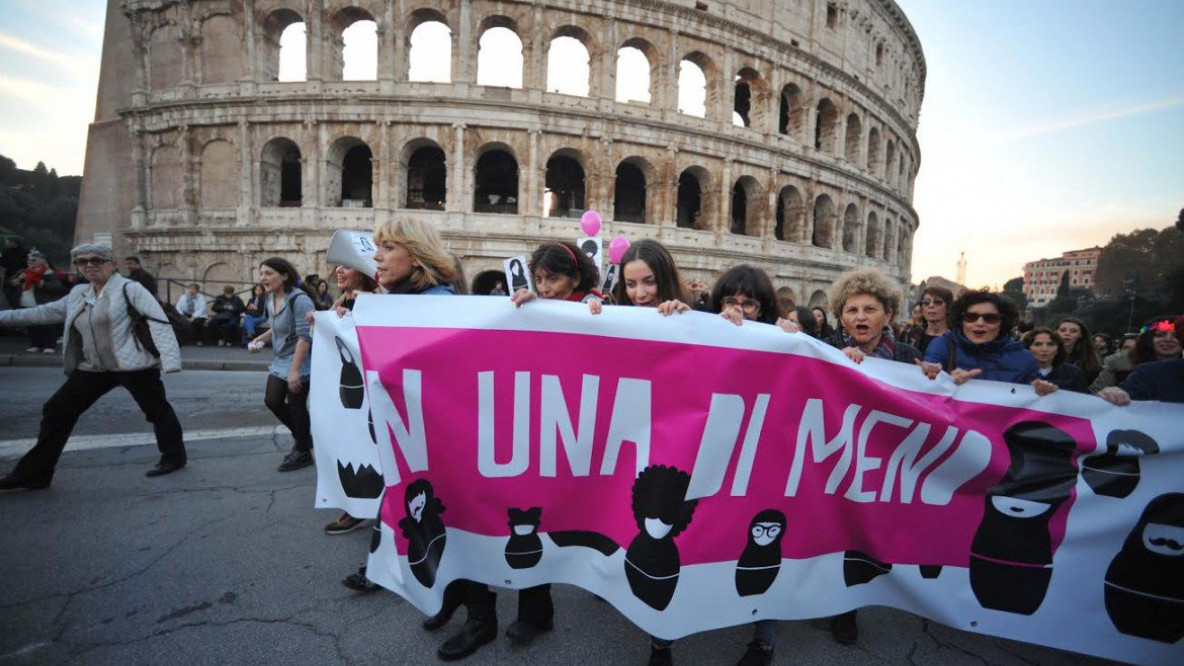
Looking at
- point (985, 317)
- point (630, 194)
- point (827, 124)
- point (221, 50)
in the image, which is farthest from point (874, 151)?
point (221, 50)

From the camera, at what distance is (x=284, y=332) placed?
4.35m

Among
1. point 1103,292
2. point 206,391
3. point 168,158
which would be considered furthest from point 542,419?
point 1103,292

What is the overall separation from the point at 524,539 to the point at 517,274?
2907mm

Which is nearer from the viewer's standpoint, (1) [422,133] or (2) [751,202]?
(1) [422,133]

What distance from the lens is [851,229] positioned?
2480 centimetres

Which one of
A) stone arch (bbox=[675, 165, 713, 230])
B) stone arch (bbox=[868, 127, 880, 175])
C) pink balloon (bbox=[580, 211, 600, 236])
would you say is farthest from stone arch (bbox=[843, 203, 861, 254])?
pink balloon (bbox=[580, 211, 600, 236])

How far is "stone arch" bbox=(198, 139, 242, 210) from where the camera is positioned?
18.5 meters

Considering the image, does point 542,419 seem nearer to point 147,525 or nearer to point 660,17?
point 147,525

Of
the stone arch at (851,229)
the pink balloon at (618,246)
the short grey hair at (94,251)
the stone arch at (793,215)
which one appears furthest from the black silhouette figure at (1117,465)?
the stone arch at (851,229)

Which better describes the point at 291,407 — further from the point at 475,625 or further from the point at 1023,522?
the point at 1023,522

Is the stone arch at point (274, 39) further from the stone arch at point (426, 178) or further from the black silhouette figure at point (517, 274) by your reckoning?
the black silhouette figure at point (517, 274)

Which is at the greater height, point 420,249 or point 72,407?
point 420,249

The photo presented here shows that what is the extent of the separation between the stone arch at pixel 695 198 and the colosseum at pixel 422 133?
0.17 meters

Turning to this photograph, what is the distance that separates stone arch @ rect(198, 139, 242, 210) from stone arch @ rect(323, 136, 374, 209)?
377 centimetres
